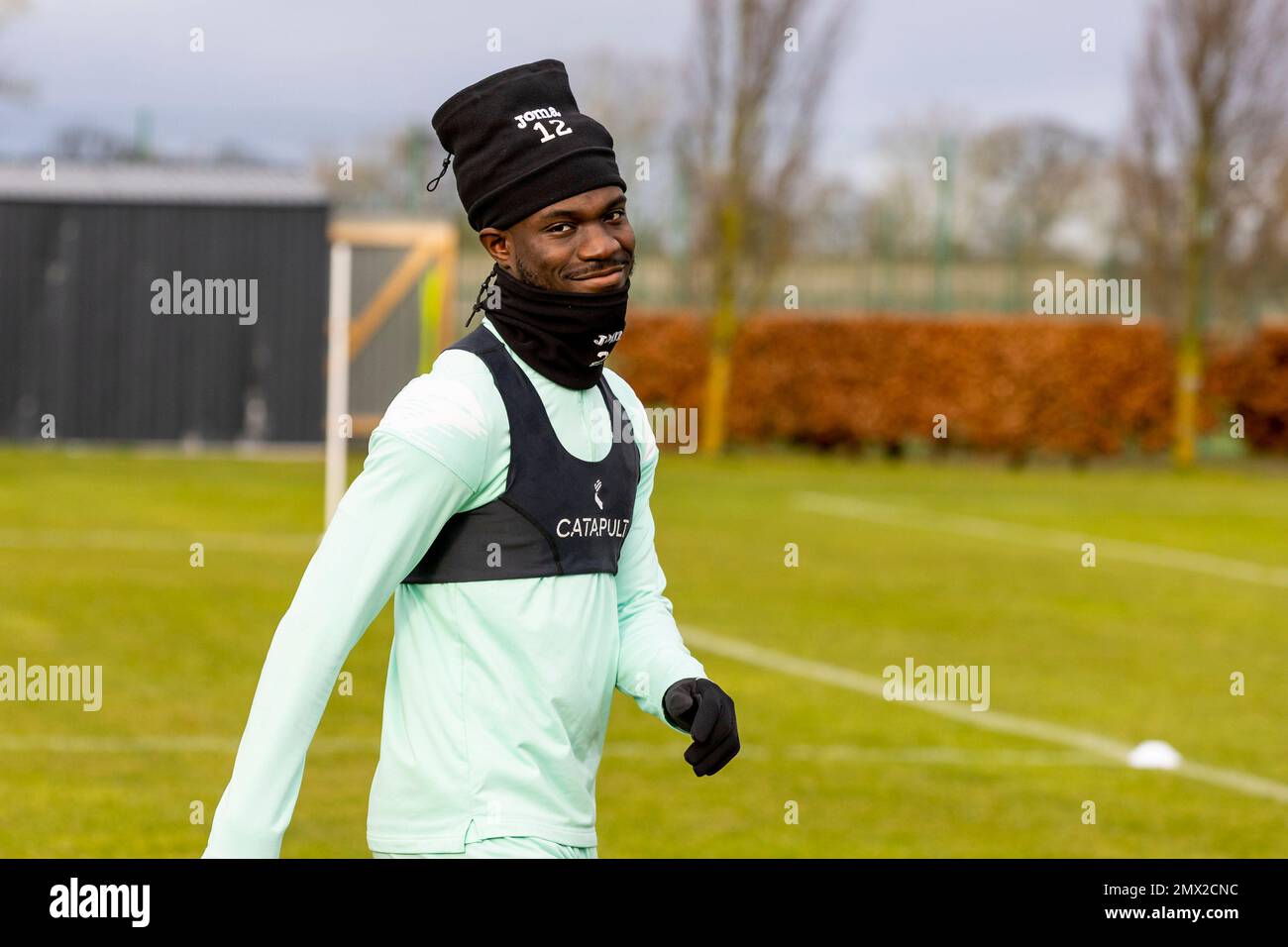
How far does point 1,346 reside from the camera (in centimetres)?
2983

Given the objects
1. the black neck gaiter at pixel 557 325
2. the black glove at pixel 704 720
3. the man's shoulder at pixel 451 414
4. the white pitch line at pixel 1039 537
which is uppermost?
the black neck gaiter at pixel 557 325

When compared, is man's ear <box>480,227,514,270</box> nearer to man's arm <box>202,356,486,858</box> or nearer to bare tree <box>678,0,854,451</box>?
man's arm <box>202,356,486,858</box>

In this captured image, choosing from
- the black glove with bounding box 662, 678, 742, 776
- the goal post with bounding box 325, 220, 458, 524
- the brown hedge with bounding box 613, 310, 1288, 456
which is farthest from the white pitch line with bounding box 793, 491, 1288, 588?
the black glove with bounding box 662, 678, 742, 776

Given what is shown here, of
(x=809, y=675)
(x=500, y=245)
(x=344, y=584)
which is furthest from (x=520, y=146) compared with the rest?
(x=809, y=675)

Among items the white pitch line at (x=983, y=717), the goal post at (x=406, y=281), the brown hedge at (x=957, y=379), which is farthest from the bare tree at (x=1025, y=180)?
the white pitch line at (x=983, y=717)

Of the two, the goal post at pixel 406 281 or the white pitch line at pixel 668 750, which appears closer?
the white pitch line at pixel 668 750

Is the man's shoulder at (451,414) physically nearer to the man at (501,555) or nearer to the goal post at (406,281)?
the man at (501,555)

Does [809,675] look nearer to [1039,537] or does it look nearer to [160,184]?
[1039,537]

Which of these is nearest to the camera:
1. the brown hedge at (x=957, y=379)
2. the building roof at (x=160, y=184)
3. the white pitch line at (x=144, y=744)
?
the white pitch line at (x=144, y=744)

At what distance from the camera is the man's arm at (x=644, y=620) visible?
3.41 meters

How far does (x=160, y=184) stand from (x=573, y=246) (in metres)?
28.8

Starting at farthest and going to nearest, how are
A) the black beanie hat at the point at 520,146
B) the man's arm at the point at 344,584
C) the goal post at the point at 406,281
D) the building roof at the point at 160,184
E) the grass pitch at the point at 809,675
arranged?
A: the building roof at the point at 160,184, the goal post at the point at 406,281, the grass pitch at the point at 809,675, the black beanie hat at the point at 520,146, the man's arm at the point at 344,584

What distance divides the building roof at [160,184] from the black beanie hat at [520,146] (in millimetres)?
27823
